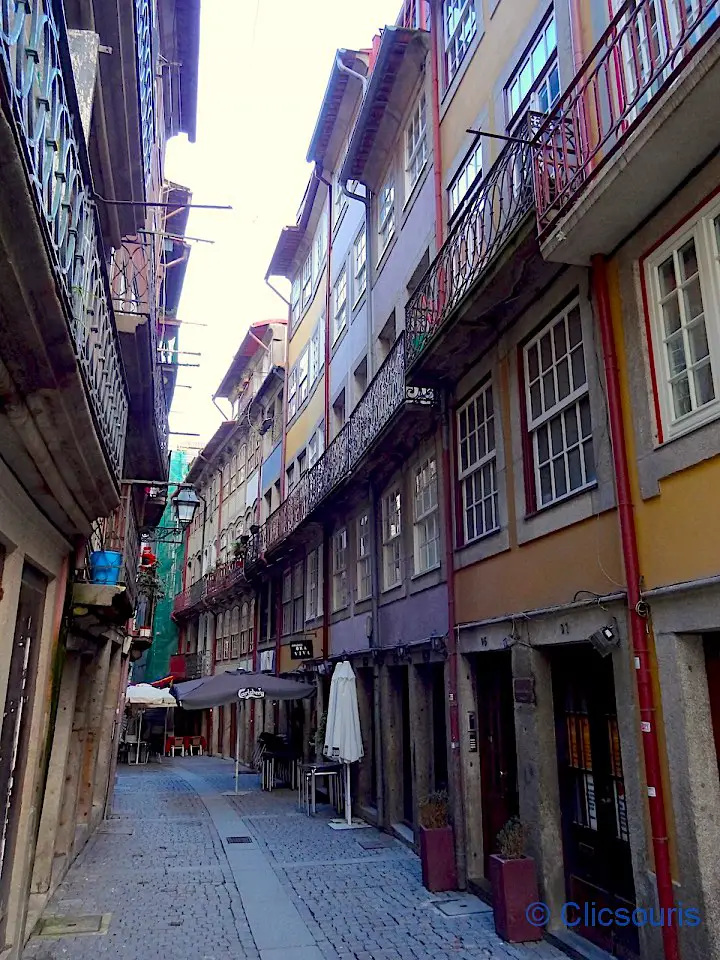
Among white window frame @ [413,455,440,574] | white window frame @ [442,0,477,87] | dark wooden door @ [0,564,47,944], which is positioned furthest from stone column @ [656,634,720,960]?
white window frame @ [442,0,477,87]

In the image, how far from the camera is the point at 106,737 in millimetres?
13953

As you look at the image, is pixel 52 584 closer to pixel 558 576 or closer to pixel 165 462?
pixel 558 576

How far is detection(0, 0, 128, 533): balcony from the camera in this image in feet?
10.8

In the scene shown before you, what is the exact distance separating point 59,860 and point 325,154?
17395 mm

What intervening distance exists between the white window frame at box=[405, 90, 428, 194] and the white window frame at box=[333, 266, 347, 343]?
4726mm

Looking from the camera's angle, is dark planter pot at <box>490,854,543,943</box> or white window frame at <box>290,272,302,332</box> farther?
white window frame at <box>290,272,302,332</box>

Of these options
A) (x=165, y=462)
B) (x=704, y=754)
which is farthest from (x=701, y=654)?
(x=165, y=462)

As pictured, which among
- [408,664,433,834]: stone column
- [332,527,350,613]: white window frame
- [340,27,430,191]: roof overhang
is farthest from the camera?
[332,527,350,613]: white window frame

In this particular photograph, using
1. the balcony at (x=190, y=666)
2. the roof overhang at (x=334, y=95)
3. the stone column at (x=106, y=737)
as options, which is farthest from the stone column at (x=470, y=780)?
the balcony at (x=190, y=666)

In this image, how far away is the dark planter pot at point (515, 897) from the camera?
7.04m

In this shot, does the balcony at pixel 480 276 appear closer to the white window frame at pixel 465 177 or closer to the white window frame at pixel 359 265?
the white window frame at pixel 465 177

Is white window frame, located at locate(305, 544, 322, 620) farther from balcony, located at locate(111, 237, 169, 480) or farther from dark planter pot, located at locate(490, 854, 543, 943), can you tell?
dark planter pot, located at locate(490, 854, 543, 943)

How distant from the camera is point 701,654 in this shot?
5.48 meters

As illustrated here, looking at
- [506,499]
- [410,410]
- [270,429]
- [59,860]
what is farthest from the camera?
[270,429]
